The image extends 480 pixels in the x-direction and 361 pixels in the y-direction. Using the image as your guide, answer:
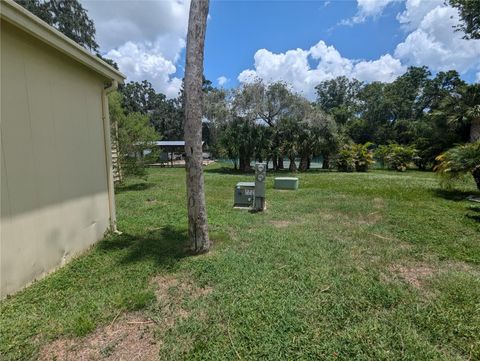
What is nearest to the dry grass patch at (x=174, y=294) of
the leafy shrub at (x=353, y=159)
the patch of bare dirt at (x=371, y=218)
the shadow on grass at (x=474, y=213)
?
the patch of bare dirt at (x=371, y=218)

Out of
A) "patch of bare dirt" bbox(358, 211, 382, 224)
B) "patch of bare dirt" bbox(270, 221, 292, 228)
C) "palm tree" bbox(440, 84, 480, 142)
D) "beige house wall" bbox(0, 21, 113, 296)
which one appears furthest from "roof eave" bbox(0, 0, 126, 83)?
"palm tree" bbox(440, 84, 480, 142)

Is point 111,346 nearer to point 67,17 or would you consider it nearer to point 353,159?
point 353,159

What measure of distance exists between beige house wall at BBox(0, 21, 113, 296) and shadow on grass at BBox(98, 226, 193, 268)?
0.38m

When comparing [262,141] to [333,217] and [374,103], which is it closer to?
[333,217]

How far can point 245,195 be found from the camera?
6480 mm

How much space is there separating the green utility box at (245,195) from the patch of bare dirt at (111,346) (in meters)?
4.33

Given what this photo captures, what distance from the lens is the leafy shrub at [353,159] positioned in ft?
56.0

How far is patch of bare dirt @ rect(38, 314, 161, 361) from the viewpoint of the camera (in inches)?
77.4

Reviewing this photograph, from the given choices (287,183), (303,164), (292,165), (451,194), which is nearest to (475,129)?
(303,164)

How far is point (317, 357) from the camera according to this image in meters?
1.92

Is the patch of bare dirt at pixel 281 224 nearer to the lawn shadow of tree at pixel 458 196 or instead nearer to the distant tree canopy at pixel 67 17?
the lawn shadow of tree at pixel 458 196

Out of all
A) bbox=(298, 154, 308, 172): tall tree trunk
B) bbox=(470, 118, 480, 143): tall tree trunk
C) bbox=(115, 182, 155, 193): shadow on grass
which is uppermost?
bbox=(470, 118, 480, 143): tall tree trunk

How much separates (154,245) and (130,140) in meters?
6.92

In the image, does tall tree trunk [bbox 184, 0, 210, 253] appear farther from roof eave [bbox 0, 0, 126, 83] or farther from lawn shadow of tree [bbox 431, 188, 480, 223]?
lawn shadow of tree [bbox 431, 188, 480, 223]
